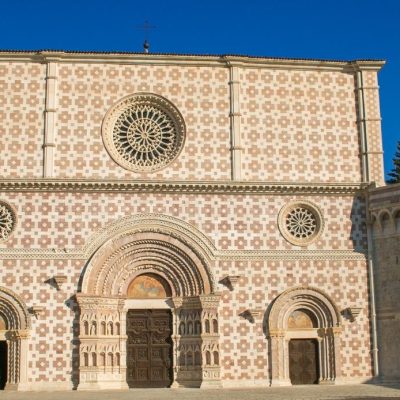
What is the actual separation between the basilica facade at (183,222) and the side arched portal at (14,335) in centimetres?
6

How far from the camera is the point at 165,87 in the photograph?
86.4ft

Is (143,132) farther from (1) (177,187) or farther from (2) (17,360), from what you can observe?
(2) (17,360)

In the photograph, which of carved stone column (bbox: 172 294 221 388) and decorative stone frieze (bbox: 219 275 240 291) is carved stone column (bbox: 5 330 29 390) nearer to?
carved stone column (bbox: 172 294 221 388)

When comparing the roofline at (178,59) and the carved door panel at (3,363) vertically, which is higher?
the roofline at (178,59)

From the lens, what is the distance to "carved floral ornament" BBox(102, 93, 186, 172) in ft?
84.2

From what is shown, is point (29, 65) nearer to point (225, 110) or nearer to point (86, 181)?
point (86, 181)

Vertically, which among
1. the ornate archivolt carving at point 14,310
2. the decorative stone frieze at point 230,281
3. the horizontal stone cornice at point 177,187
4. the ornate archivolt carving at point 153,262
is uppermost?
the horizontal stone cornice at point 177,187

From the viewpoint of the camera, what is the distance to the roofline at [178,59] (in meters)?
26.0

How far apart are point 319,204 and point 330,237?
1242mm

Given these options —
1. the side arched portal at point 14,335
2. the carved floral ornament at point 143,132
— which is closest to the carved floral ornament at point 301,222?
the carved floral ornament at point 143,132

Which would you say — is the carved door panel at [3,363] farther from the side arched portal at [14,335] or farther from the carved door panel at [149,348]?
the carved door panel at [149,348]

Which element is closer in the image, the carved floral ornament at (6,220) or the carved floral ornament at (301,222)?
the carved floral ornament at (6,220)

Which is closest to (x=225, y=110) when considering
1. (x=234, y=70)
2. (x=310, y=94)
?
(x=234, y=70)

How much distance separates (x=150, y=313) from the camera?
2502cm
